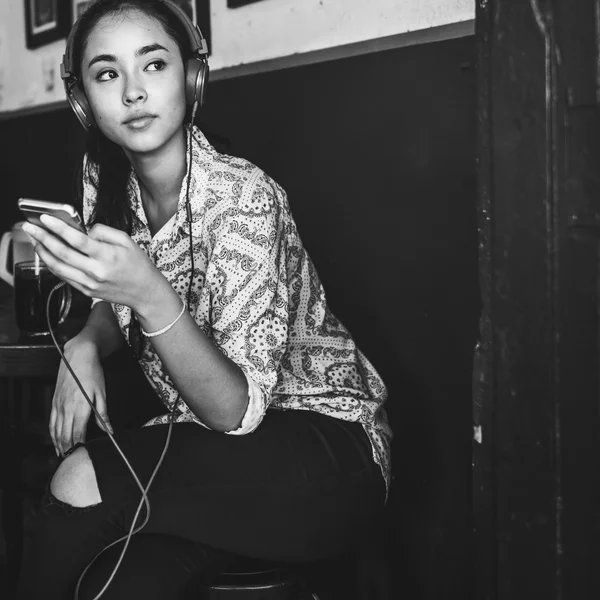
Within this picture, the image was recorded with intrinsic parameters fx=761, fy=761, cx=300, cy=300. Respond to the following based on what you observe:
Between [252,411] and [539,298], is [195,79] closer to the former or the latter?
[252,411]

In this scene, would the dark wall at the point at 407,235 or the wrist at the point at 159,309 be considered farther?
the dark wall at the point at 407,235

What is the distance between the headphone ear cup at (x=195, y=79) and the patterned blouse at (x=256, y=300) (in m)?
0.09

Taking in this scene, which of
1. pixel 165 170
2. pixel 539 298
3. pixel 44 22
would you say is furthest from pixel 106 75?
pixel 44 22

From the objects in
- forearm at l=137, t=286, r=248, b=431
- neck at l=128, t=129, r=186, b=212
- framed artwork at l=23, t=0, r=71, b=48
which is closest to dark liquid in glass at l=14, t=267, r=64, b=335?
neck at l=128, t=129, r=186, b=212

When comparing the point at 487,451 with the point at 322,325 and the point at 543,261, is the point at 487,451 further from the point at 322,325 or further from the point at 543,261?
the point at 322,325

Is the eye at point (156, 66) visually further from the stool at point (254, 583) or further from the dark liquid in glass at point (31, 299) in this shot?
the stool at point (254, 583)

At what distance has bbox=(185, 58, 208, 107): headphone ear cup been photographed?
124 centimetres

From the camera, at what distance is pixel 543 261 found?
79cm

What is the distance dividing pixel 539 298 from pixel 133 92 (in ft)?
2.43

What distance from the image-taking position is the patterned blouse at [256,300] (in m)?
1.13

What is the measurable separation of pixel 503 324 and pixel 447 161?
0.70 m

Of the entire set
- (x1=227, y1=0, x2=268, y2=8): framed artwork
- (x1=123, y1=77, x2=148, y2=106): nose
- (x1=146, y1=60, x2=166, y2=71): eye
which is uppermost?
(x1=227, y1=0, x2=268, y2=8): framed artwork

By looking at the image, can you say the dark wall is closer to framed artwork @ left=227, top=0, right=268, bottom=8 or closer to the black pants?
framed artwork @ left=227, top=0, right=268, bottom=8

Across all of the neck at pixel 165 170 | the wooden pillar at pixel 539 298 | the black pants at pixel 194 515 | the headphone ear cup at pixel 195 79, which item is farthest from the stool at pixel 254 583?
the headphone ear cup at pixel 195 79
